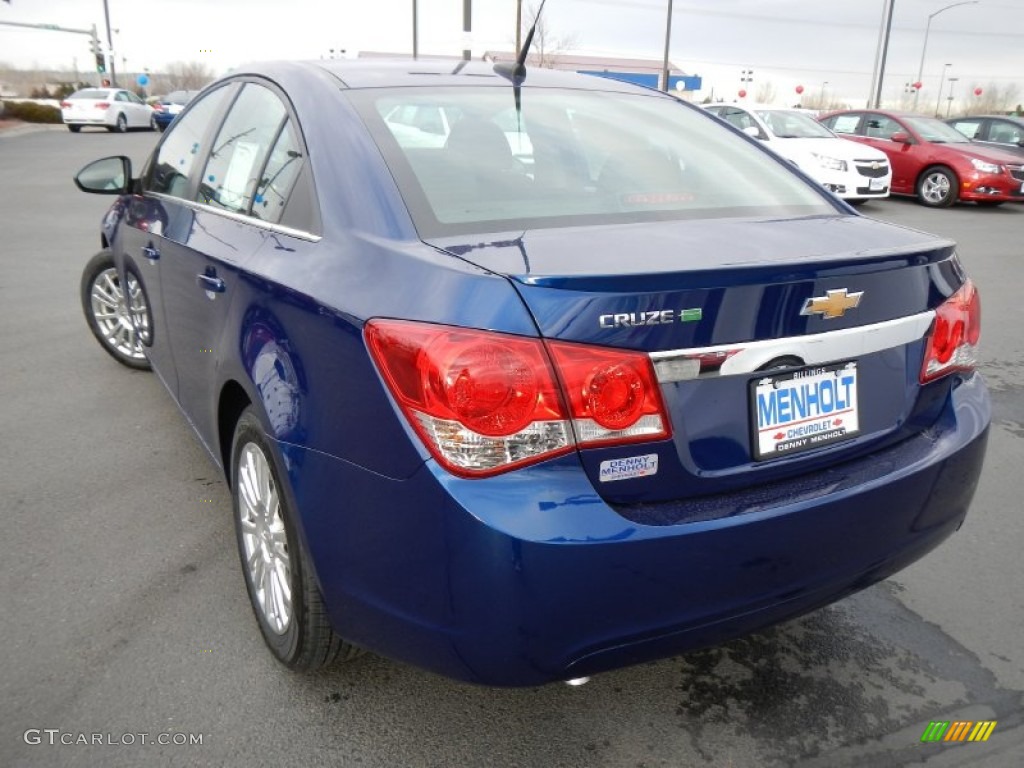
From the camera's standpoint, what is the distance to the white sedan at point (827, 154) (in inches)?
511

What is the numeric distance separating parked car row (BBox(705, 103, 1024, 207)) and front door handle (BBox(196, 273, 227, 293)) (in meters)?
11.8

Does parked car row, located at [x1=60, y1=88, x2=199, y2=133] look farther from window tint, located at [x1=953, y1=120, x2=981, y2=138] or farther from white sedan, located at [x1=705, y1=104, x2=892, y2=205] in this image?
window tint, located at [x1=953, y1=120, x2=981, y2=138]

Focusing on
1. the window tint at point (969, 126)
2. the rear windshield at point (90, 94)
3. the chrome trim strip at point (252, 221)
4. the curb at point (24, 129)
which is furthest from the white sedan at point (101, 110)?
the chrome trim strip at point (252, 221)

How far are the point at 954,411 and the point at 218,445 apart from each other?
2.15m

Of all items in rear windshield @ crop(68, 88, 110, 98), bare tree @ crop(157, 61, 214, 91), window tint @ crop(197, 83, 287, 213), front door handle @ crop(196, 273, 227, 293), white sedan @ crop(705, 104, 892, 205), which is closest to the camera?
front door handle @ crop(196, 273, 227, 293)

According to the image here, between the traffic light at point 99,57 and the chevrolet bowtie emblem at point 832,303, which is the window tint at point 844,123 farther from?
the traffic light at point 99,57

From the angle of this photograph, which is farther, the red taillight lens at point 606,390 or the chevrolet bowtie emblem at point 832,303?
the chevrolet bowtie emblem at point 832,303

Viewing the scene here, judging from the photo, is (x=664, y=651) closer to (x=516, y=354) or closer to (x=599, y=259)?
(x=516, y=354)

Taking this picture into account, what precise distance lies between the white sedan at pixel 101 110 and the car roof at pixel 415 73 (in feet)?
103

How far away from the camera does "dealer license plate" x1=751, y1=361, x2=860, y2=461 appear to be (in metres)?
1.81

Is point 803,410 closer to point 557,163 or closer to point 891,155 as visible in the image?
point 557,163

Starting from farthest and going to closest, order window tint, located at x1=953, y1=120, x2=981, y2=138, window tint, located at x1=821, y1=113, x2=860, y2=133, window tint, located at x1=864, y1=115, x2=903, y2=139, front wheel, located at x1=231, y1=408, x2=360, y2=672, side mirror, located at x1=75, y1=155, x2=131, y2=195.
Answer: window tint, located at x1=953, y1=120, x2=981, y2=138 → window tint, located at x1=821, y1=113, x2=860, y2=133 → window tint, located at x1=864, y1=115, x2=903, y2=139 → side mirror, located at x1=75, y1=155, x2=131, y2=195 → front wheel, located at x1=231, y1=408, x2=360, y2=672

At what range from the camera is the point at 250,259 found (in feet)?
Answer: 7.68

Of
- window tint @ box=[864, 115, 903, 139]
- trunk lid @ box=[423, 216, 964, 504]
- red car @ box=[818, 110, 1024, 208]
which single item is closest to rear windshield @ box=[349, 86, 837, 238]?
trunk lid @ box=[423, 216, 964, 504]
